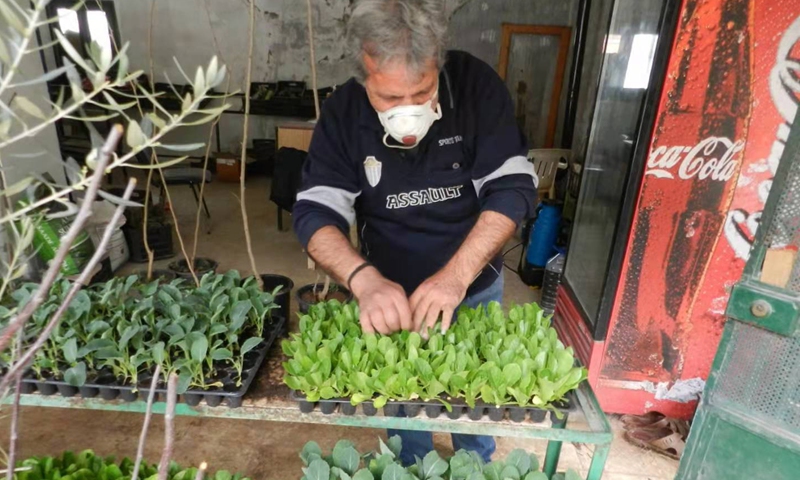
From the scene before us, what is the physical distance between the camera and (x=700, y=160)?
6.63 ft

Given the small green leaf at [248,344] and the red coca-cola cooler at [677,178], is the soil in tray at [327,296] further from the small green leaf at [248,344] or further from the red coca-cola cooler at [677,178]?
the small green leaf at [248,344]

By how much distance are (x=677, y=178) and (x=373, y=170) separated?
4.44 ft

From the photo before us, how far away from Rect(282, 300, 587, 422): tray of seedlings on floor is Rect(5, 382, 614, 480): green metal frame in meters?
0.02

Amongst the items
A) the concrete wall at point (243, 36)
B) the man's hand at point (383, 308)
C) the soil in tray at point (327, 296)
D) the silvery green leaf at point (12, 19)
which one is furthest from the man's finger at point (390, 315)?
the concrete wall at point (243, 36)

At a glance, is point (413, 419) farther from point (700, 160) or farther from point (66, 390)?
point (700, 160)

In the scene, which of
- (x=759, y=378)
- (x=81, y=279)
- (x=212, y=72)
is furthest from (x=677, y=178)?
(x=81, y=279)

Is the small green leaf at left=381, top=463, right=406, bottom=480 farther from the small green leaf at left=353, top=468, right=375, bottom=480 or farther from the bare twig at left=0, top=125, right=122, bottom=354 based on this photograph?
the bare twig at left=0, top=125, right=122, bottom=354

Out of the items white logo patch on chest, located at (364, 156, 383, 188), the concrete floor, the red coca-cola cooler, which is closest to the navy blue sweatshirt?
white logo patch on chest, located at (364, 156, 383, 188)

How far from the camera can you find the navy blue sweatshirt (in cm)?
153

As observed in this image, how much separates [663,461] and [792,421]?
1.18 metres

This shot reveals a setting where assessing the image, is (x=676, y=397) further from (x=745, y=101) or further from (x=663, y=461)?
(x=745, y=101)

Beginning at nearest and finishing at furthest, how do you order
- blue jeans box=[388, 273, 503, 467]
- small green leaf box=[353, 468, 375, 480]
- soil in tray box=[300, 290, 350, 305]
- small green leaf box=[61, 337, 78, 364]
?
small green leaf box=[353, 468, 375, 480] → small green leaf box=[61, 337, 78, 364] → blue jeans box=[388, 273, 503, 467] → soil in tray box=[300, 290, 350, 305]

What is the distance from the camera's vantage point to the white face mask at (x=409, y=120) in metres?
1.34

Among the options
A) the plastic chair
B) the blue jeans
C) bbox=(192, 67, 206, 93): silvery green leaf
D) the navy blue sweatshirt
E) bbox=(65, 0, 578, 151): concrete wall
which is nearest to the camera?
bbox=(192, 67, 206, 93): silvery green leaf
